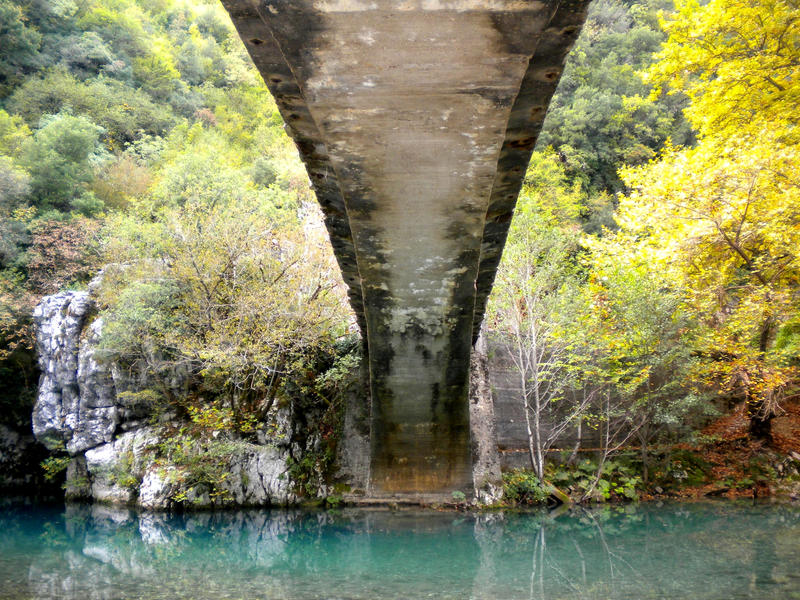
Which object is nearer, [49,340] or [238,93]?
[49,340]

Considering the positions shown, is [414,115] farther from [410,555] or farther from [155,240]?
[155,240]

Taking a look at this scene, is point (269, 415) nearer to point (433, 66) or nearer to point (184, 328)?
point (184, 328)

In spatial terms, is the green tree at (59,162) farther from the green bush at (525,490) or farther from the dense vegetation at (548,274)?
the green bush at (525,490)

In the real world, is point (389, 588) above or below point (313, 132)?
below

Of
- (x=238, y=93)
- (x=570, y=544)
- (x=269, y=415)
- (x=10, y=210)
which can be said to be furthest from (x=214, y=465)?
(x=238, y=93)

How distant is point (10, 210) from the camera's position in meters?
16.3

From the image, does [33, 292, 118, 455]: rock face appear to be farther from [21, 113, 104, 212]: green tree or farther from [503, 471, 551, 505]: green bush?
[503, 471, 551, 505]: green bush

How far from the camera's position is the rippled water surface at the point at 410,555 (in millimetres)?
5922

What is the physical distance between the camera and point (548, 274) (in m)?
12.3

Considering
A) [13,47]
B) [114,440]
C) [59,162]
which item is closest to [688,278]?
[114,440]

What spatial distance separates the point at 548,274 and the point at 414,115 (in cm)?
966

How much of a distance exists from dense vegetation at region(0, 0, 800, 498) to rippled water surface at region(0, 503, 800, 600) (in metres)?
2.18

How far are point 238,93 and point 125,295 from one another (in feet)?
80.4

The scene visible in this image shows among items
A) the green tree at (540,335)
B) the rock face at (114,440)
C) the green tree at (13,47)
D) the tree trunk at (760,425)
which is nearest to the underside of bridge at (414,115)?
the green tree at (540,335)
